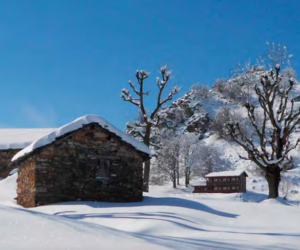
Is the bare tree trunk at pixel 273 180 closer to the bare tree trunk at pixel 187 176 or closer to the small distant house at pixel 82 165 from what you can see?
the small distant house at pixel 82 165

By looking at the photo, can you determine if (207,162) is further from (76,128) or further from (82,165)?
(76,128)

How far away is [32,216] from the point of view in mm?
5086

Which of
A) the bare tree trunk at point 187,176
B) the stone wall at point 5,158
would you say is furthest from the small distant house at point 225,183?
the stone wall at point 5,158

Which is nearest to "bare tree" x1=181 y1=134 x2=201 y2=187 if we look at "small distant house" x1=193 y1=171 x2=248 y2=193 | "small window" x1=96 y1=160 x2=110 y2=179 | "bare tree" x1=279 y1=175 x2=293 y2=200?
"small distant house" x1=193 y1=171 x2=248 y2=193

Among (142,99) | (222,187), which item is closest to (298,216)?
(142,99)

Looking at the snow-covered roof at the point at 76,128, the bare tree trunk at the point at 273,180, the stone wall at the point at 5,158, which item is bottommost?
the bare tree trunk at the point at 273,180

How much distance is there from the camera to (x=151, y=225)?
9.70m

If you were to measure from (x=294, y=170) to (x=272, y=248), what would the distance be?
43.5 metres

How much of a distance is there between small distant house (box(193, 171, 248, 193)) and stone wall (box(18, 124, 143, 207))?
994 inches

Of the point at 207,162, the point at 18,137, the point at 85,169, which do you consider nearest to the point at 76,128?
the point at 85,169

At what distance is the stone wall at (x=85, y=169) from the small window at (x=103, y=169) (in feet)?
0.26

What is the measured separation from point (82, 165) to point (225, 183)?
27.8 metres

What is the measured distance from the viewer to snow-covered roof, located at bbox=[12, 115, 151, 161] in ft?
47.4

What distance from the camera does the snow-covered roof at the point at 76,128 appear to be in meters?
14.4
